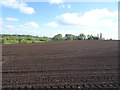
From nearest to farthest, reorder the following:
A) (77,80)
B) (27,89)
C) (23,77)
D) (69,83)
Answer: (27,89) → (69,83) → (77,80) → (23,77)

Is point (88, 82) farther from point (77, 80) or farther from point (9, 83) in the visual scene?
point (9, 83)

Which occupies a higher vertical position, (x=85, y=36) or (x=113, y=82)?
(x=85, y=36)

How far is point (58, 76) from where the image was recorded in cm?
454

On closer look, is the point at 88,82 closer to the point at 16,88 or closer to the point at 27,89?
the point at 27,89

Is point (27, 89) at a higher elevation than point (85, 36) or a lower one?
lower

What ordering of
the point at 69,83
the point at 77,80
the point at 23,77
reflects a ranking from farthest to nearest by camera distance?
1. the point at 23,77
2. the point at 77,80
3. the point at 69,83

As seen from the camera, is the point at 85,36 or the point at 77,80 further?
the point at 85,36

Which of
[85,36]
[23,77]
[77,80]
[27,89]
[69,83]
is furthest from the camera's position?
[85,36]

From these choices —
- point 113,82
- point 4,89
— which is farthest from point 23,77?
point 113,82

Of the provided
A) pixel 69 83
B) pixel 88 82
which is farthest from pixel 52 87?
pixel 88 82

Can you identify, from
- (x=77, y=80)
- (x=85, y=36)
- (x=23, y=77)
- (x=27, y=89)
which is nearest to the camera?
(x=27, y=89)

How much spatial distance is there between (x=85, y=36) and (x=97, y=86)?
57.2 metres

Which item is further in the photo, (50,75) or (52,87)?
(50,75)

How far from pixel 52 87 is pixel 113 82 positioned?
2.54 meters
